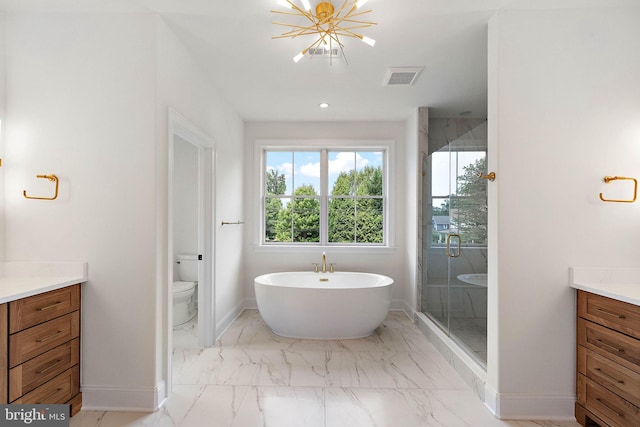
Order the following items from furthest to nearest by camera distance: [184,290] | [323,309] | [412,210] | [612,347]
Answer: [412,210] < [184,290] < [323,309] < [612,347]

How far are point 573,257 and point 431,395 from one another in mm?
1269

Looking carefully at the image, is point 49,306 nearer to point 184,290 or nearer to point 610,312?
point 184,290

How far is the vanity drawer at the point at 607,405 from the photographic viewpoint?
170 cm

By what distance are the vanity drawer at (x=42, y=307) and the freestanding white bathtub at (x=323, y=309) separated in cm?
166

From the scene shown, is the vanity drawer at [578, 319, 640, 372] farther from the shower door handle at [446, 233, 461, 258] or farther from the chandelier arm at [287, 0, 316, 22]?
the chandelier arm at [287, 0, 316, 22]

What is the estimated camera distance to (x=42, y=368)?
6.02 ft

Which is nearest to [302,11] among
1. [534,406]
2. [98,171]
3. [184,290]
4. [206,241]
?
[98,171]

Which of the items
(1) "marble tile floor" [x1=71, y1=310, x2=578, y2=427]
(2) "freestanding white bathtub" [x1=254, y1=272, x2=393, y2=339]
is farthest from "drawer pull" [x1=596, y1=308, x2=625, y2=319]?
(2) "freestanding white bathtub" [x1=254, y1=272, x2=393, y2=339]

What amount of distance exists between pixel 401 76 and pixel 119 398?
3.20 meters

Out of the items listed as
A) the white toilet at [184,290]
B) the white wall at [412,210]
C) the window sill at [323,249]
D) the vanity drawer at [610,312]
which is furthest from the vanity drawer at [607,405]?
the white toilet at [184,290]

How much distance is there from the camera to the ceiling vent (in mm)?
2918

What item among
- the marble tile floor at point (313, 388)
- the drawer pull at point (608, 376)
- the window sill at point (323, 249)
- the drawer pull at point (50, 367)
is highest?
the window sill at point (323, 249)

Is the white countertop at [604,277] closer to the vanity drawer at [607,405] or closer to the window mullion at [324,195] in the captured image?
the vanity drawer at [607,405]

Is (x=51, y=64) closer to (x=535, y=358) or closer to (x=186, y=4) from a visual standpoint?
(x=186, y=4)
